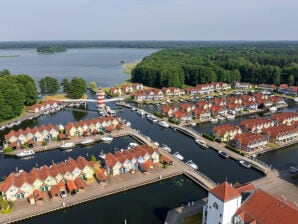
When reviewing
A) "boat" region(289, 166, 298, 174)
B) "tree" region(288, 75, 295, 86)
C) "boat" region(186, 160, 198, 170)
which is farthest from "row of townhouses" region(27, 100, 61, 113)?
"tree" region(288, 75, 295, 86)

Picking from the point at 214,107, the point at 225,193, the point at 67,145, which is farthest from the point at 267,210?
the point at 214,107

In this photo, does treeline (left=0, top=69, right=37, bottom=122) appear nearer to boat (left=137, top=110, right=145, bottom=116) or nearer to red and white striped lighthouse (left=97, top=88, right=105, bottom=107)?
red and white striped lighthouse (left=97, top=88, right=105, bottom=107)

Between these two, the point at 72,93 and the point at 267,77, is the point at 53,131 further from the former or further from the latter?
the point at 267,77

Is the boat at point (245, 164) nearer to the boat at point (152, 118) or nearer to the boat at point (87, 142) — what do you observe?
the boat at point (152, 118)

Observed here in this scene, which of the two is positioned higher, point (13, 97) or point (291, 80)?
point (13, 97)

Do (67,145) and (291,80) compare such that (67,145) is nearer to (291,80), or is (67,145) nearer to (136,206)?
(136,206)

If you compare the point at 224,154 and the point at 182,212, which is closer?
the point at 182,212

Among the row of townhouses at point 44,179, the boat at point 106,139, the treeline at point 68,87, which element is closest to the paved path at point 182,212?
the row of townhouses at point 44,179
